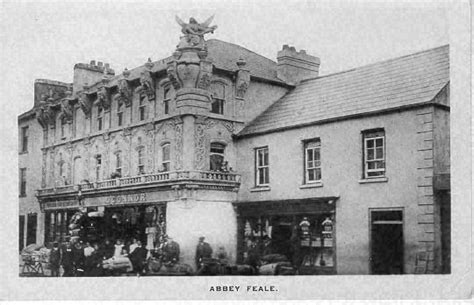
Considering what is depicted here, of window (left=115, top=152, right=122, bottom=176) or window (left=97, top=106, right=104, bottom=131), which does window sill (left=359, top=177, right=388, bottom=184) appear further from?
window (left=97, top=106, right=104, bottom=131)

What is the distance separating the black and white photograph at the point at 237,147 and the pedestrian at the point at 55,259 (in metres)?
0.02

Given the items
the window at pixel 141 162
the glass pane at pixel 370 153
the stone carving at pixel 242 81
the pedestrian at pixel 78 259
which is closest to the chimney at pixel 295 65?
the stone carving at pixel 242 81

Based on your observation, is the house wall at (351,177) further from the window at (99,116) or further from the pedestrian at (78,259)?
the pedestrian at (78,259)

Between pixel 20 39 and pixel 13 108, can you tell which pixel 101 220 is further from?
pixel 20 39

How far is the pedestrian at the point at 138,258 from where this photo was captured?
9.36 meters

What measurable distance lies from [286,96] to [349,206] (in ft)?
7.50

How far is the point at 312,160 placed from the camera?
10.3 m

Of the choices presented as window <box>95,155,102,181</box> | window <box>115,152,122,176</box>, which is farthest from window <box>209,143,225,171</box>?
window <box>95,155,102,181</box>

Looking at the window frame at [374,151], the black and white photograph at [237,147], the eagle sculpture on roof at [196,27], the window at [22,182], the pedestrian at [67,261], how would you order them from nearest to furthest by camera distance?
1. the black and white photograph at [237,147]
2. the eagle sculpture on roof at [196,27]
3. the pedestrian at [67,261]
4. the window frame at [374,151]
5. the window at [22,182]

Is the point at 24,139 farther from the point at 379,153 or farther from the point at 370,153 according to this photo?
the point at 379,153

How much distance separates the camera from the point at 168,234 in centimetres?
976

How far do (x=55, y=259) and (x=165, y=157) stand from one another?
2.26 metres

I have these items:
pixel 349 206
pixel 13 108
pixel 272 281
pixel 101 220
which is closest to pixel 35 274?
pixel 101 220

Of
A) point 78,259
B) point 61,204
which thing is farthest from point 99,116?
point 78,259
